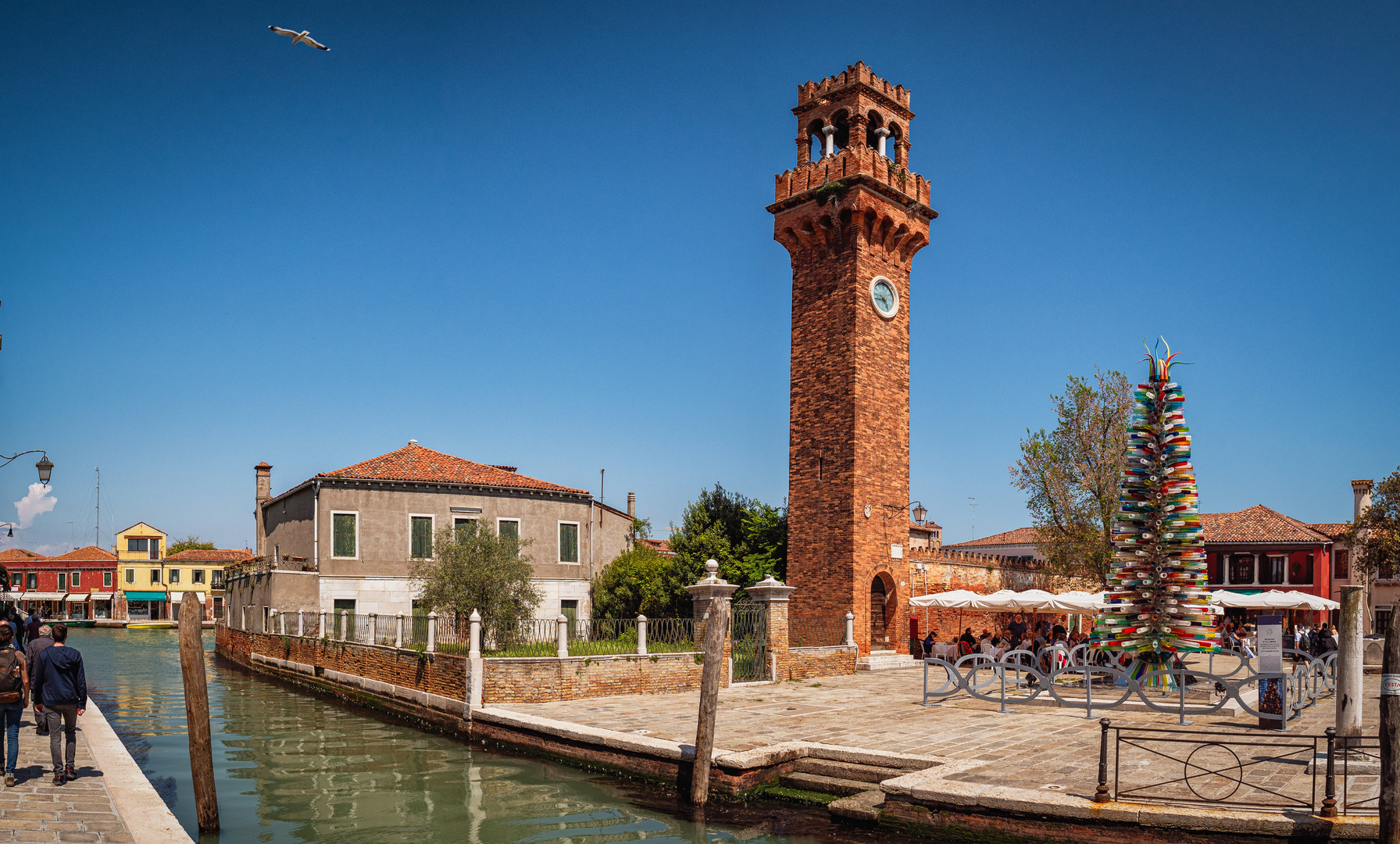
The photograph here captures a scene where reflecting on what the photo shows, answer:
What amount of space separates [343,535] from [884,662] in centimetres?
1623

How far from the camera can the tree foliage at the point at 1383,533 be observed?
33031 millimetres

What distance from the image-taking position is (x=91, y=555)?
228 ft

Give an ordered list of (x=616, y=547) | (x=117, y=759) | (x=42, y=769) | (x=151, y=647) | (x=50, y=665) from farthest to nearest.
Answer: (x=151, y=647)
(x=616, y=547)
(x=117, y=759)
(x=42, y=769)
(x=50, y=665)

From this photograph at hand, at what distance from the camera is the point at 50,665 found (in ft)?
30.4

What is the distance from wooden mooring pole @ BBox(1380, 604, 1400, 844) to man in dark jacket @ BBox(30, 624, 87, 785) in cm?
1126

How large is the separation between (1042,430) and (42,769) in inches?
934

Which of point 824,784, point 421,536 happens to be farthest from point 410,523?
point 824,784

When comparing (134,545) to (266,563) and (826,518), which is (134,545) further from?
(826,518)

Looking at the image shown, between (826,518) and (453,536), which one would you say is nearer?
(826,518)

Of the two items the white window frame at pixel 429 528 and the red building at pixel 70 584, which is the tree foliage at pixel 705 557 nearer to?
the white window frame at pixel 429 528

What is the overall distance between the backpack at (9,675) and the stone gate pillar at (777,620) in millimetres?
12798

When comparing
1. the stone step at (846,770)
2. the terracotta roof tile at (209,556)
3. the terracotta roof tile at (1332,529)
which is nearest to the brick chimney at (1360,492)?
the terracotta roof tile at (1332,529)

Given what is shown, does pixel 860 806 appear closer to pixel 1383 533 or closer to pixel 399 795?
pixel 399 795

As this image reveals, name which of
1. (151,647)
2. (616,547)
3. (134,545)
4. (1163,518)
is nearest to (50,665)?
(1163,518)
